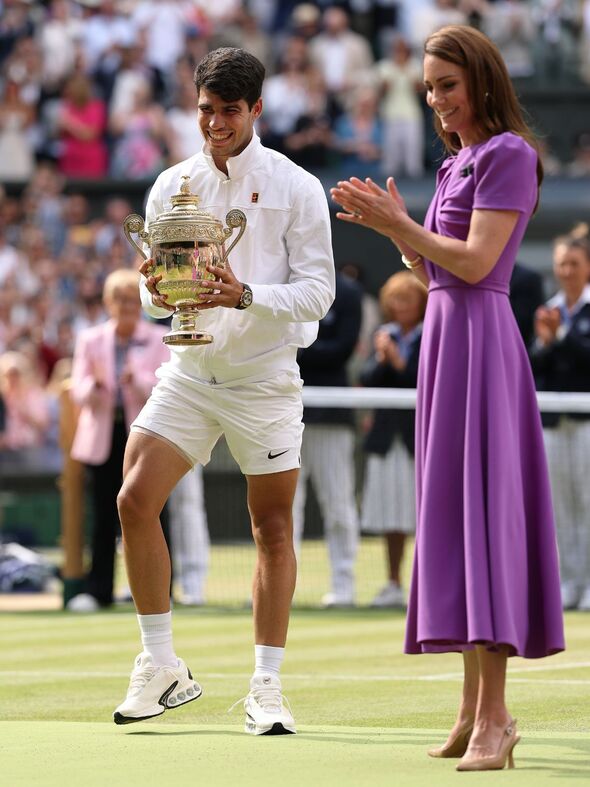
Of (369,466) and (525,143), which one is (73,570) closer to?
(369,466)

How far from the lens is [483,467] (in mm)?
5500

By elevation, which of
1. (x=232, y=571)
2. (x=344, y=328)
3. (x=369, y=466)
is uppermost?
(x=344, y=328)

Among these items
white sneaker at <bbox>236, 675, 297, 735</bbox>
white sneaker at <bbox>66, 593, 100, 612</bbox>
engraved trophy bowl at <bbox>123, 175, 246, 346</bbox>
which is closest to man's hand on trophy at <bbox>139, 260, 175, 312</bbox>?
engraved trophy bowl at <bbox>123, 175, 246, 346</bbox>

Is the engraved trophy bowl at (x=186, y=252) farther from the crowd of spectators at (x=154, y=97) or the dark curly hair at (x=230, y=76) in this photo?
the crowd of spectators at (x=154, y=97)

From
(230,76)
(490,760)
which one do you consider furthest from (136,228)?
(490,760)

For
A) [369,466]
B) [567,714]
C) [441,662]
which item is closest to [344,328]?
[369,466]

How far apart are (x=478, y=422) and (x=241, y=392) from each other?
1.32m

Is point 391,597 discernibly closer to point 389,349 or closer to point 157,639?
point 389,349

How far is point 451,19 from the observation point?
2350cm

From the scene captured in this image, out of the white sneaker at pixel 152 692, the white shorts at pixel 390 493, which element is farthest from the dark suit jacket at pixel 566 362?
the white sneaker at pixel 152 692

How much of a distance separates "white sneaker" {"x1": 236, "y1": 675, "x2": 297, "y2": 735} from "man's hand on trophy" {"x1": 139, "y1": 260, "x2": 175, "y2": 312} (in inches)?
55.6

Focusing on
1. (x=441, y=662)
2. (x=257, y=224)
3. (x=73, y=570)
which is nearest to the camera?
(x=257, y=224)

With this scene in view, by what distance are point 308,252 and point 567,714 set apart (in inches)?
85.2

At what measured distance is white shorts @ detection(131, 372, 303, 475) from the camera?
21.5 ft
